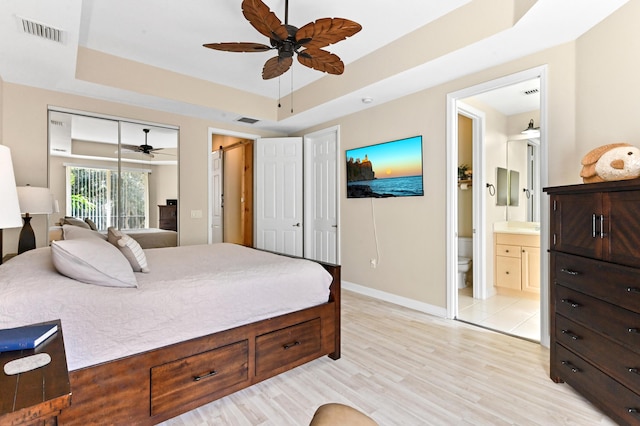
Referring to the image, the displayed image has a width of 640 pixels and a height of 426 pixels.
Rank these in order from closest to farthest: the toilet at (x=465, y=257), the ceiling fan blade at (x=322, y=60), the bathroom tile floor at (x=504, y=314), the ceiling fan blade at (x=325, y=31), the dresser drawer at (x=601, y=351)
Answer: the dresser drawer at (x=601, y=351) → the ceiling fan blade at (x=325, y=31) → the ceiling fan blade at (x=322, y=60) → the bathroom tile floor at (x=504, y=314) → the toilet at (x=465, y=257)

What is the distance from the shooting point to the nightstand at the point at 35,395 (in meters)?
0.78

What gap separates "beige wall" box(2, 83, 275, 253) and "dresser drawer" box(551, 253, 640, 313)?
13.8 ft

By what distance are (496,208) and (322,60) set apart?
10.5 feet

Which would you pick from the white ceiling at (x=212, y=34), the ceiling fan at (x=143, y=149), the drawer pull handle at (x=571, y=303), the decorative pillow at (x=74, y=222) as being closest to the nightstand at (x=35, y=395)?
the white ceiling at (x=212, y=34)

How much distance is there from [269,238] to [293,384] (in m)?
3.11

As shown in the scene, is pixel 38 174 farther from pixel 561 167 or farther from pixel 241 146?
pixel 561 167

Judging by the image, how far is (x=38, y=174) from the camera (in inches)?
134

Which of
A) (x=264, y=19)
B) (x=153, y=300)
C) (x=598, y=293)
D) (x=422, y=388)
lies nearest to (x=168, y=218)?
(x=153, y=300)

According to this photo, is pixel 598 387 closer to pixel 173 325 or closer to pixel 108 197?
pixel 173 325

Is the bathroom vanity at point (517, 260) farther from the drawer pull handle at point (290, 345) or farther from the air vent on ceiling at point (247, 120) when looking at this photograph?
the air vent on ceiling at point (247, 120)

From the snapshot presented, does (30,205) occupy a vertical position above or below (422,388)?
above

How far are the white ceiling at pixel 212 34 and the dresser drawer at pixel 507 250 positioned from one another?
90.8 inches

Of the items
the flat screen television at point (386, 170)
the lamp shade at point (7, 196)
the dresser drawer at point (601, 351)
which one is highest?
the flat screen television at point (386, 170)

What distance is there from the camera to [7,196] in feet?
3.61
